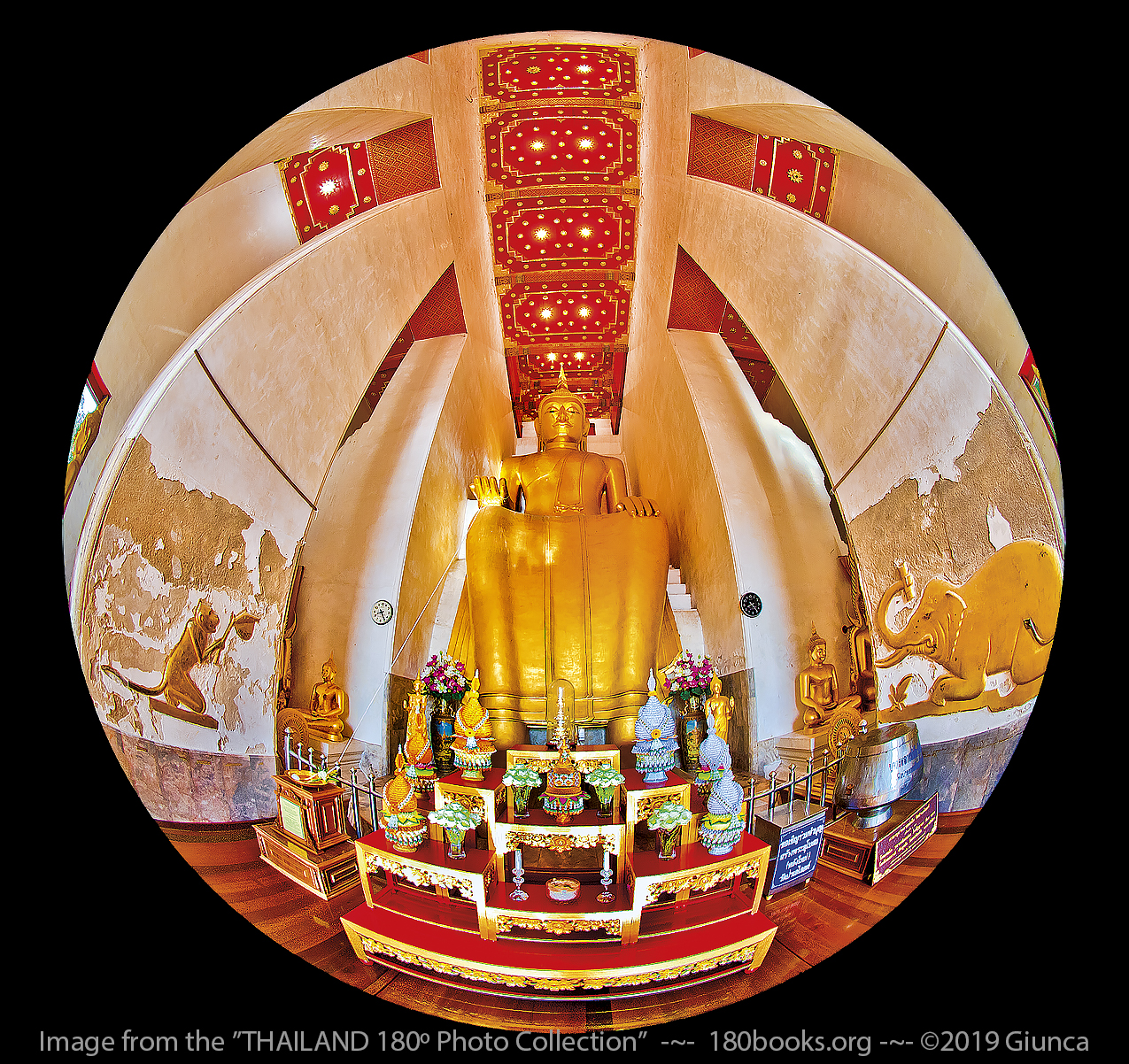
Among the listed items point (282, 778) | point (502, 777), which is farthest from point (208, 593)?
point (502, 777)

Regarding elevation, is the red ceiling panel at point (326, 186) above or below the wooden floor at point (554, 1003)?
above

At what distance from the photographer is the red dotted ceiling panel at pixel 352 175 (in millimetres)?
2107

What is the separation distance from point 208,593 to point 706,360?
1738 mm

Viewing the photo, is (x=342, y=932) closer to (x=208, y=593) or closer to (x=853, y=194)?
(x=208, y=593)

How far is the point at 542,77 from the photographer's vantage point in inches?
83.6

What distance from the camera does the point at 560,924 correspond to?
2.02 meters

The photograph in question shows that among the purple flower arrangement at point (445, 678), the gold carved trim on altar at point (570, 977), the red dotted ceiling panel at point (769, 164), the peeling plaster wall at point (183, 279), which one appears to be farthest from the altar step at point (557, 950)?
the red dotted ceiling panel at point (769, 164)

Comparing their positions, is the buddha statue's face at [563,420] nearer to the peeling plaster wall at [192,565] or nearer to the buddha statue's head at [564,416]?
the buddha statue's head at [564,416]

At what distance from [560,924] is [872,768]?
102 cm

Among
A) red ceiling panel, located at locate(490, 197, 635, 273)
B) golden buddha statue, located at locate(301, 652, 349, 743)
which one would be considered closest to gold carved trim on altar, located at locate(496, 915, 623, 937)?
golden buddha statue, located at locate(301, 652, 349, 743)

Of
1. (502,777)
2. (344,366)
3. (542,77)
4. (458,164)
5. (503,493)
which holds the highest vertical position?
(542,77)

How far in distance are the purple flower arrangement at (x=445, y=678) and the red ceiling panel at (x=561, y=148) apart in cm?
157

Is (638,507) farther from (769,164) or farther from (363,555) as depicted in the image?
(769,164)

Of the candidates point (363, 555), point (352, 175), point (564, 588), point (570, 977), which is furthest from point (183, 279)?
point (570, 977)
